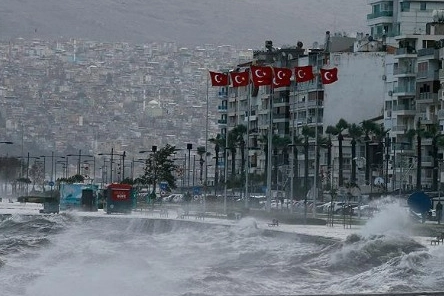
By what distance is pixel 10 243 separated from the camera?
87.5 meters

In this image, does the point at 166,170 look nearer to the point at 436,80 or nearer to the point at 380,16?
the point at 380,16

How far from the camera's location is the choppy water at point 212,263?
50812 mm

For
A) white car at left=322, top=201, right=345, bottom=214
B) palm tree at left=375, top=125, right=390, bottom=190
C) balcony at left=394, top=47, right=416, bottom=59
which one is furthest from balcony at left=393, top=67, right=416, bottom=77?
white car at left=322, top=201, right=345, bottom=214

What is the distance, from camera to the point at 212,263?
67.8m

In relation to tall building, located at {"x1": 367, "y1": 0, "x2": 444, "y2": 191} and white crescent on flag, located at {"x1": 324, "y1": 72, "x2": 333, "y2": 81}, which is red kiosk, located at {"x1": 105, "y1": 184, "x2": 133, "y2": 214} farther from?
white crescent on flag, located at {"x1": 324, "y1": 72, "x2": 333, "y2": 81}

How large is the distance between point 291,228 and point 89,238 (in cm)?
1486

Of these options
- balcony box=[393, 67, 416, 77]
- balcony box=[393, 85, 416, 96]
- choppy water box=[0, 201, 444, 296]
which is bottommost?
choppy water box=[0, 201, 444, 296]

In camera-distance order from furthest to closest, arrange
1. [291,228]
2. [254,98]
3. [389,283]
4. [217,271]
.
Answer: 1. [254,98]
2. [291,228]
3. [217,271]
4. [389,283]

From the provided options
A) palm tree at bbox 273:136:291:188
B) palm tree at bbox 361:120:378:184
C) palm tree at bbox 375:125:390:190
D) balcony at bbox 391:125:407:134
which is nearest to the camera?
palm tree at bbox 361:120:378:184

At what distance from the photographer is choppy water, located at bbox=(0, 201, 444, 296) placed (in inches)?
2000

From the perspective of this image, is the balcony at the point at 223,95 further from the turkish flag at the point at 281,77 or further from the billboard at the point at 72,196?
the turkish flag at the point at 281,77

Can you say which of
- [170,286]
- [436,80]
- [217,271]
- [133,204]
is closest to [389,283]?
[170,286]

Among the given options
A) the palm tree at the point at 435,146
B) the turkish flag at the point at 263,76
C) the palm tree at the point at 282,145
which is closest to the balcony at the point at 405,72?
the palm tree at the point at 435,146

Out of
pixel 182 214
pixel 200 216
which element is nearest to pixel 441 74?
pixel 182 214
